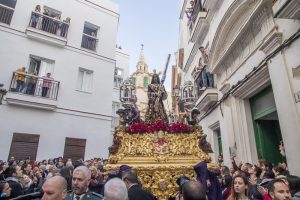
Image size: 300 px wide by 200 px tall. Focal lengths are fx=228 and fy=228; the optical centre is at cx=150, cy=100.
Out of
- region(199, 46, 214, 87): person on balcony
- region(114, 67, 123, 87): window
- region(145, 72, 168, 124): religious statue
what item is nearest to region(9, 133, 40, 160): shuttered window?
region(145, 72, 168, 124): religious statue

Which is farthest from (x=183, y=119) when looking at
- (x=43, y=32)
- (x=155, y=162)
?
(x=43, y=32)

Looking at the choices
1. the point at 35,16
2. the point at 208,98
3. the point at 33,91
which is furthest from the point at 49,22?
the point at 208,98

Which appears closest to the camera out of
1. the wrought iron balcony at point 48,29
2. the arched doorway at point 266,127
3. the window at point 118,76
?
the arched doorway at point 266,127

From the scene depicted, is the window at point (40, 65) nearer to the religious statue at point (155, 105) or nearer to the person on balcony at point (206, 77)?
the religious statue at point (155, 105)

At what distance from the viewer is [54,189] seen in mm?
2189

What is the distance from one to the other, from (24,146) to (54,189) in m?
8.31

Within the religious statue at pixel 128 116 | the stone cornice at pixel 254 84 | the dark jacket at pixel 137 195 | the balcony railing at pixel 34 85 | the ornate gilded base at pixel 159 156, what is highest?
A: the balcony railing at pixel 34 85

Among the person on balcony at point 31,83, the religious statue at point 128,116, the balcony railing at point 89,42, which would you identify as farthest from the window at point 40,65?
the religious statue at point 128,116

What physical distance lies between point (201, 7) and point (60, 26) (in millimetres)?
7174

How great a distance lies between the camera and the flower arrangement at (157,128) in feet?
17.0

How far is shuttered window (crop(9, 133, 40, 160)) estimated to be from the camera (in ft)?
29.8

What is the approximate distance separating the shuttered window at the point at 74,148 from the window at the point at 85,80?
2.68 m

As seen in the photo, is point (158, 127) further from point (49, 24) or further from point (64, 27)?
point (49, 24)

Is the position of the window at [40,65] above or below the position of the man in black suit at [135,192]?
above
